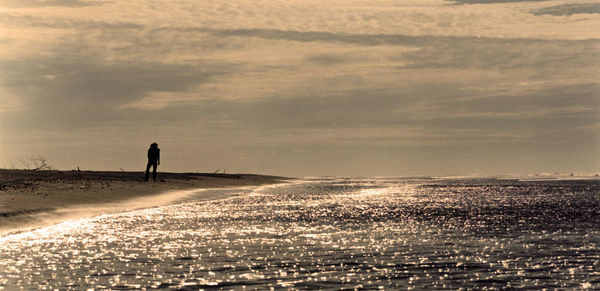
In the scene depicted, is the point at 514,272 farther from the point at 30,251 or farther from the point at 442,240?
the point at 30,251

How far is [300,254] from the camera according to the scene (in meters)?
21.8

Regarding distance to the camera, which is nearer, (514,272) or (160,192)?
(514,272)

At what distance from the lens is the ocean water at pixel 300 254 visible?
17.1 m

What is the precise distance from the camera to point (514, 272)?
18.6 m

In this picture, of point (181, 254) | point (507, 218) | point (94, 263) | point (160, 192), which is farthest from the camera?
point (160, 192)

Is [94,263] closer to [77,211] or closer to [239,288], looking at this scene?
[239,288]

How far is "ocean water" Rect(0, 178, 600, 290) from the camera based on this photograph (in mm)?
17078

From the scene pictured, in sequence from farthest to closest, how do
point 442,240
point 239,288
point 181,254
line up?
point 442,240 < point 181,254 < point 239,288

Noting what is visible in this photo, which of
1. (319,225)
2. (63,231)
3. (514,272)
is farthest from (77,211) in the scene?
(514,272)

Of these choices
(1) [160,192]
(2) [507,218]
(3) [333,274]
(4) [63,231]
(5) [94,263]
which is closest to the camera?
(3) [333,274]

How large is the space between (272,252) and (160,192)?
44.1 meters

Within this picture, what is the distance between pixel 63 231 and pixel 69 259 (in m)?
8.30

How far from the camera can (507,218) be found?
3878 centimetres

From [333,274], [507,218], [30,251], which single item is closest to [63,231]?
[30,251]
